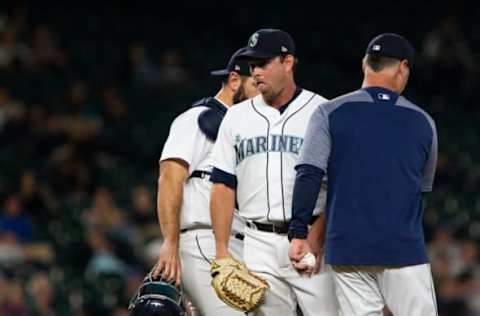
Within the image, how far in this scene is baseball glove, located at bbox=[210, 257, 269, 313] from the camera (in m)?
4.90

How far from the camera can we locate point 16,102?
11781 millimetres

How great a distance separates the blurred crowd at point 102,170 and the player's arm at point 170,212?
3671mm

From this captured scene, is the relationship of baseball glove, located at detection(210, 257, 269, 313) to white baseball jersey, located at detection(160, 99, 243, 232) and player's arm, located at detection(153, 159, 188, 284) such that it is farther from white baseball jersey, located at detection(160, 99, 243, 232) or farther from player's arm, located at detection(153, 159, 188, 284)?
white baseball jersey, located at detection(160, 99, 243, 232)

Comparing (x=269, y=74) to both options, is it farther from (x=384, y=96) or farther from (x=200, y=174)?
(x=200, y=174)

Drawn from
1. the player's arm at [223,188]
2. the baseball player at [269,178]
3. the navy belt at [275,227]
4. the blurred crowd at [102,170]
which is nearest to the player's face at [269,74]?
the baseball player at [269,178]

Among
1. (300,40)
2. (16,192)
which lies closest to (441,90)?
(300,40)

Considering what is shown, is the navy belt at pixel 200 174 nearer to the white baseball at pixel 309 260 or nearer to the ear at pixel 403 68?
the white baseball at pixel 309 260

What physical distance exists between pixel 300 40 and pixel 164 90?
2804 millimetres

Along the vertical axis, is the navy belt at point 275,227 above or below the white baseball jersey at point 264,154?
below

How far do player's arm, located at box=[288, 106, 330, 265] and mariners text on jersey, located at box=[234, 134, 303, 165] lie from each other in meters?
0.23

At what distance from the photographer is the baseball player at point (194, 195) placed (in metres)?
5.39

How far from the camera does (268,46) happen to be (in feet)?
16.4

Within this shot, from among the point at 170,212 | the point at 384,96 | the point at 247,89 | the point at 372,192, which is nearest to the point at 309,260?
the point at 372,192

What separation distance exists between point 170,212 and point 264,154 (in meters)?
0.63
